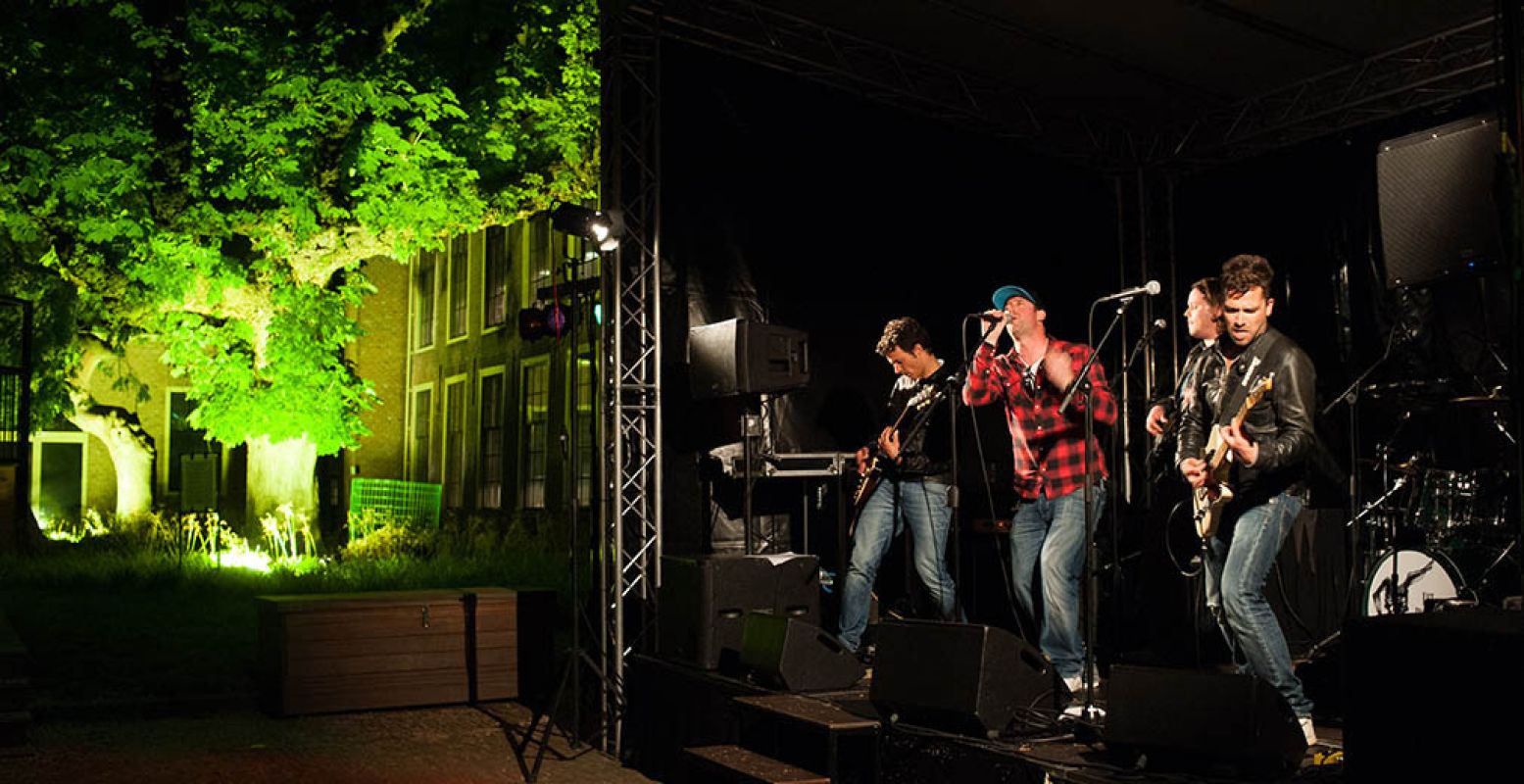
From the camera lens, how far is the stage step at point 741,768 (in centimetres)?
510

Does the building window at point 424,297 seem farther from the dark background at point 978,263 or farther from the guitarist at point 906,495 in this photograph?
the guitarist at point 906,495

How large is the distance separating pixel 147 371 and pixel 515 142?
11.2 metres

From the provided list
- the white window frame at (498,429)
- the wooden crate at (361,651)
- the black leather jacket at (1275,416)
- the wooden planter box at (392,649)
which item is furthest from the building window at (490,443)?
the black leather jacket at (1275,416)

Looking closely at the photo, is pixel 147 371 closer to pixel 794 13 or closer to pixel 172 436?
pixel 172 436

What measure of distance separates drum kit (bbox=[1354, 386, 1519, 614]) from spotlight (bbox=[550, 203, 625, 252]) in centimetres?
422

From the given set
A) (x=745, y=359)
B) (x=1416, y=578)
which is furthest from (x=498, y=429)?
(x=1416, y=578)

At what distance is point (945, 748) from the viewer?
4.79 metres

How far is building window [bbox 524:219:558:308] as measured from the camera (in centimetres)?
1889

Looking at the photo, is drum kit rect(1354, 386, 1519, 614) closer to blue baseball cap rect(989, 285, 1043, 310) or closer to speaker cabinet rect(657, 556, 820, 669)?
blue baseball cap rect(989, 285, 1043, 310)

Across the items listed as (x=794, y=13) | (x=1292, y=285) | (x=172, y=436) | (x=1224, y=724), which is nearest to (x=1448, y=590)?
(x=1292, y=285)

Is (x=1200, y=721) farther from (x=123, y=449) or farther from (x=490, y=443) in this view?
(x=490, y=443)

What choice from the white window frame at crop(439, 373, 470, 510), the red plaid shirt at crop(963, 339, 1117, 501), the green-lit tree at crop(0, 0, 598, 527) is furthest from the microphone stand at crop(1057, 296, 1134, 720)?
the white window frame at crop(439, 373, 470, 510)

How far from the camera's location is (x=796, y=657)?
572 cm

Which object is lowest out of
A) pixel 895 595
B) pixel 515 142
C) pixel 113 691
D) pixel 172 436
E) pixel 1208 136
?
pixel 113 691
